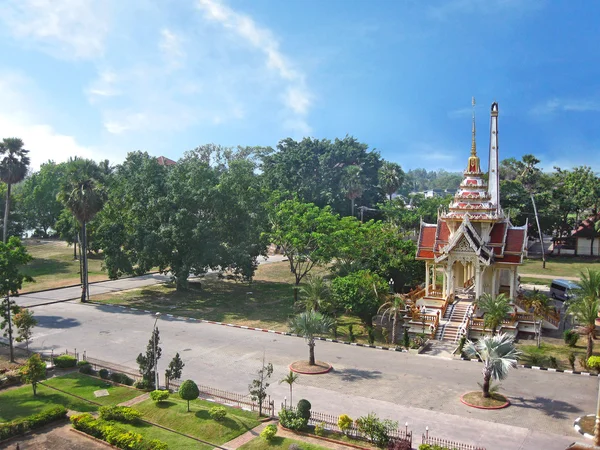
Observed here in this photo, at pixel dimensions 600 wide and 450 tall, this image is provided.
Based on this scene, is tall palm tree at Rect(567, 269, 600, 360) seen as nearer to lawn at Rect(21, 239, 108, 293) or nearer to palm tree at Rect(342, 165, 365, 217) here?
lawn at Rect(21, 239, 108, 293)

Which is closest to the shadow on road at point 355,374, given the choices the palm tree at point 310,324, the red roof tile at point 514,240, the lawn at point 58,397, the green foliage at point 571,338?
the palm tree at point 310,324

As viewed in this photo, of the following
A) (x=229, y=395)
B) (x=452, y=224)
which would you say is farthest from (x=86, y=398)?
(x=452, y=224)

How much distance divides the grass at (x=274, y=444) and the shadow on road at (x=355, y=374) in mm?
7059

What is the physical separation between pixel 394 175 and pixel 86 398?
72.9 metres

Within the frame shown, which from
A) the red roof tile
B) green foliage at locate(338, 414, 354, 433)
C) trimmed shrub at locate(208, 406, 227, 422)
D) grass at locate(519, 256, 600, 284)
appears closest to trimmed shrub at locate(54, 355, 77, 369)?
trimmed shrub at locate(208, 406, 227, 422)

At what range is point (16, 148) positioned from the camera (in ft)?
173

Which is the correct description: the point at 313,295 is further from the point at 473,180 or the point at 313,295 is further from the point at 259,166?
the point at 259,166

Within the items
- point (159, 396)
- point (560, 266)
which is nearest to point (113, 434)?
point (159, 396)

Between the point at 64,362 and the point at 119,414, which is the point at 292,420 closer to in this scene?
the point at 119,414

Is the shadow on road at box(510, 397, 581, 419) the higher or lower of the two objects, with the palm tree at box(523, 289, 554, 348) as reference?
lower

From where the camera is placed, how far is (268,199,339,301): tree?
144 ft

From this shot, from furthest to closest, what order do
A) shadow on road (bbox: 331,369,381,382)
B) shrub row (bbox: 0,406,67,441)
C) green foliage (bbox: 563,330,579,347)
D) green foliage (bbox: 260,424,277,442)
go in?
green foliage (bbox: 563,330,579,347) → shadow on road (bbox: 331,369,381,382) → shrub row (bbox: 0,406,67,441) → green foliage (bbox: 260,424,277,442)

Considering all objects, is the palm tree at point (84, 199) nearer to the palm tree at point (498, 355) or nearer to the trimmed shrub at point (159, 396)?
the trimmed shrub at point (159, 396)

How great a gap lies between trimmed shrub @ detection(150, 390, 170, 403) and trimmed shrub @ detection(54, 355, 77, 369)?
281 inches
